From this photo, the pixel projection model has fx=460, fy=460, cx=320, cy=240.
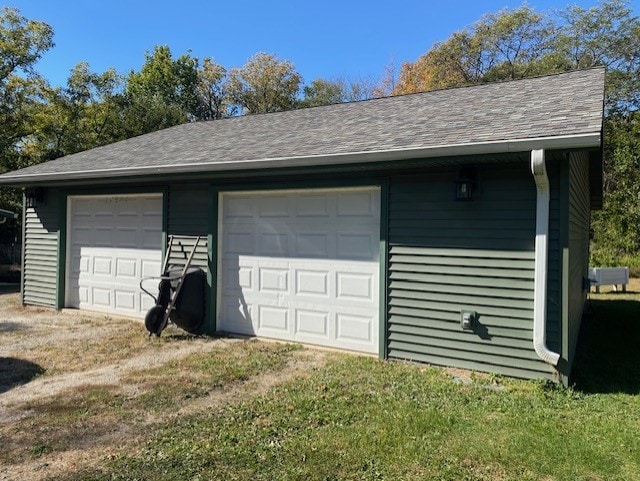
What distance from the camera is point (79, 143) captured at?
64.6 feet

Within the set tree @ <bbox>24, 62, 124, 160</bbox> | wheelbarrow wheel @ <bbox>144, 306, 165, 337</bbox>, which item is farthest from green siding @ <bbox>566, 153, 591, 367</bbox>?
tree @ <bbox>24, 62, 124, 160</bbox>

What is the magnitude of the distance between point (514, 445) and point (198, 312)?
455 centimetres

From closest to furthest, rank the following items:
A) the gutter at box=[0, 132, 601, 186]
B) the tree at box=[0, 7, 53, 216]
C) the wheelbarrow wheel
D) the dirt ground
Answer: the dirt ground → the gutter at box=[0, 132, 601, 186] → the wheelbarrow wheel → the tree at box=[0, 7, 53, 216]

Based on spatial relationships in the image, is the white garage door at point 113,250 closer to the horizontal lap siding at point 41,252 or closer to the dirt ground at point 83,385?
the horizontal lap siding at point 41,252

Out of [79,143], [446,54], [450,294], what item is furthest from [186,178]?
[446,54]

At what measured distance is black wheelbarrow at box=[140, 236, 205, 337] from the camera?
621 cm

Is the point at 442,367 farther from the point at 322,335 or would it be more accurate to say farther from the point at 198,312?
the point at 198,312

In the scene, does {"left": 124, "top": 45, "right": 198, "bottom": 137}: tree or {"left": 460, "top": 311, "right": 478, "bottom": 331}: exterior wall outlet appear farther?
{"left": 124, "top": 45, "right": 198, "bottom": 137}: tree

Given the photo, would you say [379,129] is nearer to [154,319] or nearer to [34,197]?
[154,319]

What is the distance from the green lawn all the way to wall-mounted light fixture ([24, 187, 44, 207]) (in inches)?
266

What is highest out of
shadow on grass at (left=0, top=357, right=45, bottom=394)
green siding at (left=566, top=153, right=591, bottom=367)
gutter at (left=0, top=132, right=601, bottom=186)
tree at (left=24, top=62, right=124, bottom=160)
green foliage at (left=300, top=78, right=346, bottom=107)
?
green foliage at (left=300, top=78, right=346, bottom=107)

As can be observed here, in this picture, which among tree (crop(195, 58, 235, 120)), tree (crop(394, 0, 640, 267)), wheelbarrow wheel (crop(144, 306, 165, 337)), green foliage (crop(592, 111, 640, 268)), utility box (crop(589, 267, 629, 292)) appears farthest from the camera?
tree (crop(195, 58, 235, 120))

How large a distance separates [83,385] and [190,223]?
3040 millimetres

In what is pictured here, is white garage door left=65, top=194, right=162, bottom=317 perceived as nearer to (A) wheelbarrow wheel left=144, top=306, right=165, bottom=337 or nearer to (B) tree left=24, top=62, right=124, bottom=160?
(A) wheelbarrow wheel left=144, top=306, right=165, bottom=337
